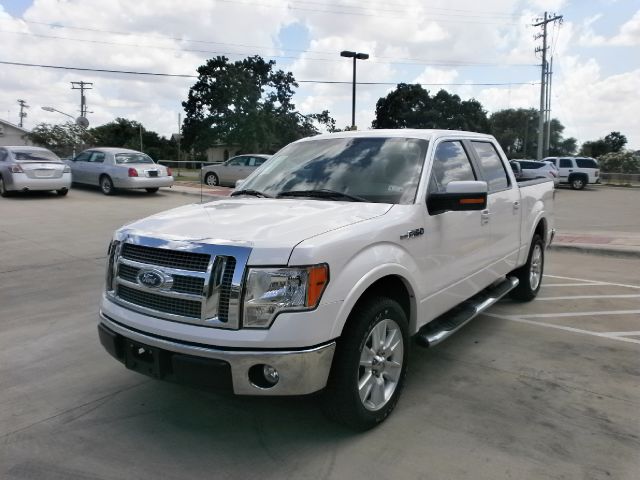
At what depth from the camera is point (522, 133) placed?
3140 inches

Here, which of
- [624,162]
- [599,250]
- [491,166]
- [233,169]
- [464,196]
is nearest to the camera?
[464,196]

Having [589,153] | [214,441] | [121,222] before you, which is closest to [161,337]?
[214,441]

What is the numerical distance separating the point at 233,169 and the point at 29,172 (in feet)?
28.4

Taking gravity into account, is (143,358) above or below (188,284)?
below

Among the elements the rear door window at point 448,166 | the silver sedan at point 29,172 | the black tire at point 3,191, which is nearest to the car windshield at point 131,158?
the silver sedan at point 29,172

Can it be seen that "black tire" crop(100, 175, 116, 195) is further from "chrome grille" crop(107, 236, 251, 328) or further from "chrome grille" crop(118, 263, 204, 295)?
"chrome grille" crop(118, 263, 204, 295)

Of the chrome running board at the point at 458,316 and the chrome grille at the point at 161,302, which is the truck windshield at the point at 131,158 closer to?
the chrome running board at the point at 458,316

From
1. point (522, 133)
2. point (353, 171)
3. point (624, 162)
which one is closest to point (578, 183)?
point (624, 162)

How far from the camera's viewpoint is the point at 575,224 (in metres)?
14.3

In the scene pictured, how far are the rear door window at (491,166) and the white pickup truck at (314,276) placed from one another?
53 centimetres

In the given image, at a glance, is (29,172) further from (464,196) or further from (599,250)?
(464,196)

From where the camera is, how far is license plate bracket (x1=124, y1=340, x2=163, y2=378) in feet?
9.60

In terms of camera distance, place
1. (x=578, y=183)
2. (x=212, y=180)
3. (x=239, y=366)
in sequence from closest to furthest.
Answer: (x=239, y=366) → (x=212, y=180) → (x=578, y=183)

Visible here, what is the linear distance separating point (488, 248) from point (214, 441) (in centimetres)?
287
